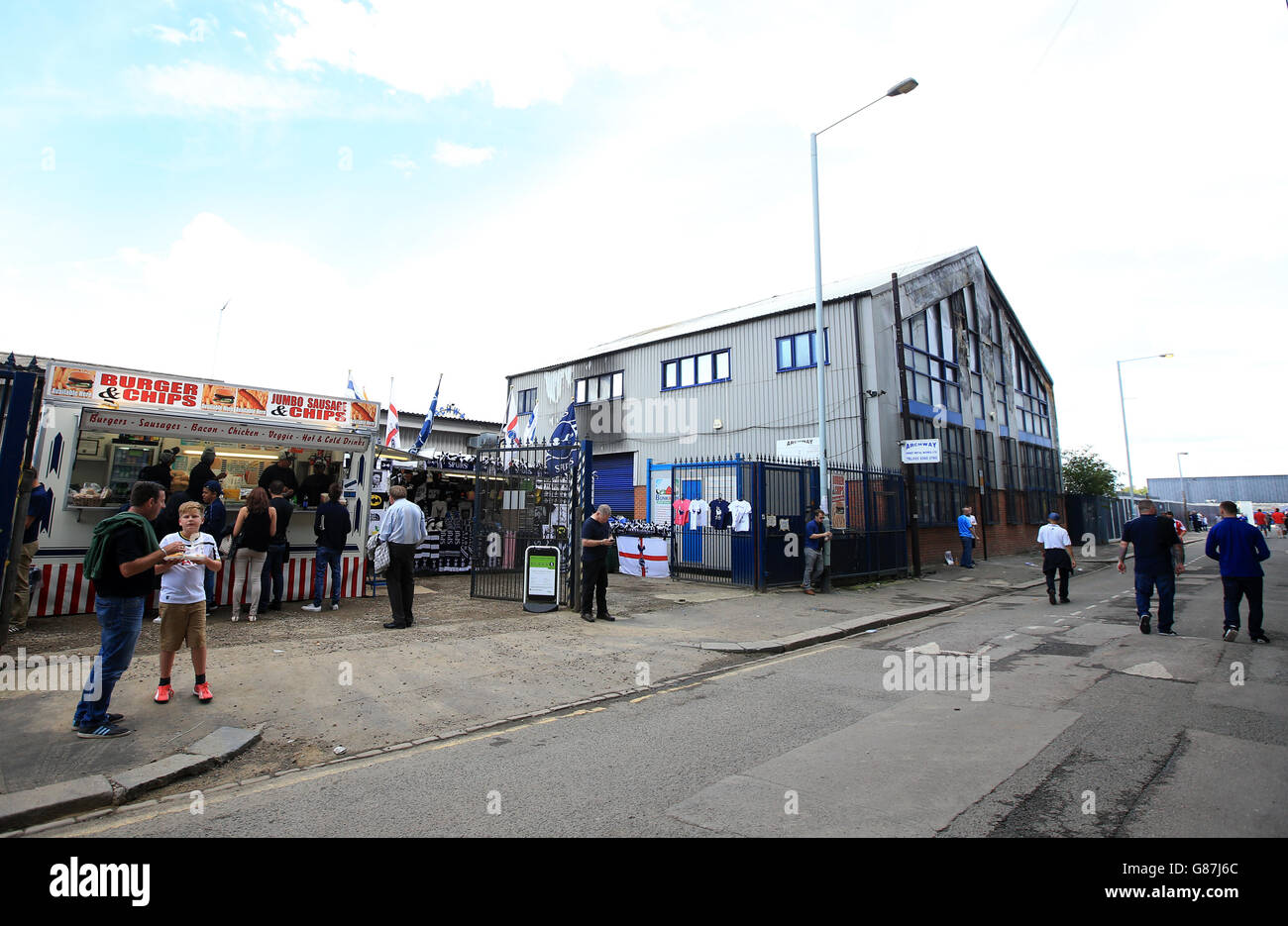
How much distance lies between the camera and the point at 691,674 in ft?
24.3

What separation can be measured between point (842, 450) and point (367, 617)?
15058mm

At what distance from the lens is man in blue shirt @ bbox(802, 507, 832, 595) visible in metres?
14.5

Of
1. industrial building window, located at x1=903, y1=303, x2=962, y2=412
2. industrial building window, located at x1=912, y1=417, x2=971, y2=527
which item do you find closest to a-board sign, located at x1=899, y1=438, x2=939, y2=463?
industrial building window, located at x1=912, y1=417, x2=971, y2=527

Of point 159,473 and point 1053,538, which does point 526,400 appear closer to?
point 159,473

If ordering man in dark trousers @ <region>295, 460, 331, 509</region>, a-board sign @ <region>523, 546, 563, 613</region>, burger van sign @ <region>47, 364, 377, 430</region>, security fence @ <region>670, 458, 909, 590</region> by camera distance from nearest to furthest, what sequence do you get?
1. burger van sign @ <region>47, 364, 377, 430</region>
2. a-board sign @ <region>523, 546, 563, 613</region>
3. man in dark trousers @ <region>295, 460, 331, 509</region>
4. security fence @ <region>670, 458, 909, 590</region>

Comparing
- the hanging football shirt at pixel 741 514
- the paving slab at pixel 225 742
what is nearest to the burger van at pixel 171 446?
the paving slab at pixel 225 742

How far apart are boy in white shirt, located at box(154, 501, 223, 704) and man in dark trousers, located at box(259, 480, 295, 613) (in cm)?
383

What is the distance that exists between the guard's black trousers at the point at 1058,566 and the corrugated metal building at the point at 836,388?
249 inches

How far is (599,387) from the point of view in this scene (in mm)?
27812

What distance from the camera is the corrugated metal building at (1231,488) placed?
2997 inches

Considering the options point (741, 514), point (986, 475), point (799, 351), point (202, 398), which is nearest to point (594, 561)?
point (741, 514)

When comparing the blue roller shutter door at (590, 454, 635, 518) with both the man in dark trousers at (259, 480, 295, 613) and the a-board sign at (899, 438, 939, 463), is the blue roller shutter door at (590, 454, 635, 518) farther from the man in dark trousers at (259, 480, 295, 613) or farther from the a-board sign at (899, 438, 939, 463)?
the man in dark trousers at (259, 480, 295, 613)

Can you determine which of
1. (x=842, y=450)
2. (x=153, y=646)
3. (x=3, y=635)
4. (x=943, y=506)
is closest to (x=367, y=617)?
(x=153, y=646)
